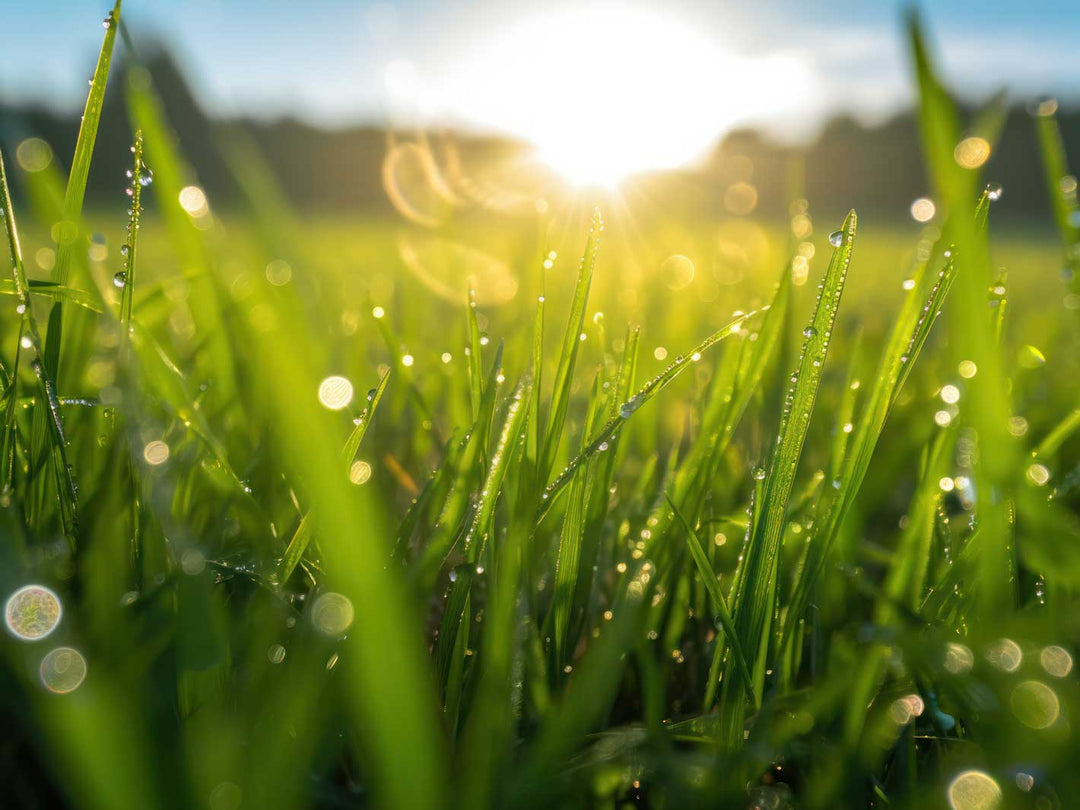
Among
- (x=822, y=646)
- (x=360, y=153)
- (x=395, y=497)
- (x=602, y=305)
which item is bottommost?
(x=822, y=646)

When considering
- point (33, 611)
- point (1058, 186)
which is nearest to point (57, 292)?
point (33, 611)

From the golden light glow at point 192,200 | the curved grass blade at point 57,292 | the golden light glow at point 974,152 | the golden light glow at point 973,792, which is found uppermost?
the golden light glow at point 192,200

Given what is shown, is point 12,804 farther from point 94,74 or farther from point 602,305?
point 602,305

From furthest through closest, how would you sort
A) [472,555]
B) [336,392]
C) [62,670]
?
1. [336,392]
2. [472,555]
3. [62,670]

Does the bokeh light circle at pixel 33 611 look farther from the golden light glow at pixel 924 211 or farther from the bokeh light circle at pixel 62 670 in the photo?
the golden light glow at pixel 924 211

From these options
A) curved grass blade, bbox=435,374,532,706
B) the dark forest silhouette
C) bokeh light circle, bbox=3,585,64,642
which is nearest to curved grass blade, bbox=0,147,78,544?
bokeh light circle, bbox=3,585,64,642

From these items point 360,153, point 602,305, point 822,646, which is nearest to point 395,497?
point 822,646

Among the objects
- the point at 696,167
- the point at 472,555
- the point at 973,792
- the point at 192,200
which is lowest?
the point at 973,792

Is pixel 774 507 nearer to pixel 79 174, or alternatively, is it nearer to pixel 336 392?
pixel 336 392

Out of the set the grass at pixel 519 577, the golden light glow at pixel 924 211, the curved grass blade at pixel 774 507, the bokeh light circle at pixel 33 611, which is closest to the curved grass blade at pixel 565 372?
the grass at pixel 519 577
